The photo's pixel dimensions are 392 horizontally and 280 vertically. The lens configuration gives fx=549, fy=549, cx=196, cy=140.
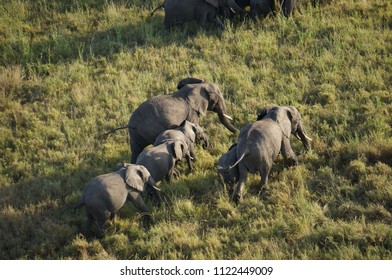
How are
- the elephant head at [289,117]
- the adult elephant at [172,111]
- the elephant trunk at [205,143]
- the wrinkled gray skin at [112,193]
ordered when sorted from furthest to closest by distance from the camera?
the elephant trunk at [205,143], the adult elephant at [172,111], the elephant head at [289,117], the wrinkled gray skin at [112,193]

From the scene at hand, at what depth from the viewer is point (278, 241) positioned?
26.6ft

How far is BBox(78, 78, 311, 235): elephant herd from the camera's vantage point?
27.9 feet

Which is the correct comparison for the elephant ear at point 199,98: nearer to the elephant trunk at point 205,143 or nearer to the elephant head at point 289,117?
the elephant trunk at point 205,143

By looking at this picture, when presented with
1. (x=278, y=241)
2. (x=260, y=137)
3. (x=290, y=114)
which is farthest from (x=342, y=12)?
(x=278, y=241)

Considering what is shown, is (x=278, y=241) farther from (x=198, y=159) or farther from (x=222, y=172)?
(x=198, y=159)

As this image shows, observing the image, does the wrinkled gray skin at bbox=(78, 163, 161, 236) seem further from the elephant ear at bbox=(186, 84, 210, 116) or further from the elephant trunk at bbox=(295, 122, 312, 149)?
the elephant trunk at bbox=(295, 122, 312, 149)

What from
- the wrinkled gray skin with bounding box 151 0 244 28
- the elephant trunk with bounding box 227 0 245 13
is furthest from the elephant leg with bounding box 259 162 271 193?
the elephant trunk with bounding box 227 0 245 13

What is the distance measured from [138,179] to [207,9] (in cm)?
→ 810

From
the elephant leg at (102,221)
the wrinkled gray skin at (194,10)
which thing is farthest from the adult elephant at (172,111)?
the wrinkled gray skin at (194,10)

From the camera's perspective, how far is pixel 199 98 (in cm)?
1104

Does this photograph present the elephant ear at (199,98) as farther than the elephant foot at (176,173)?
Yes

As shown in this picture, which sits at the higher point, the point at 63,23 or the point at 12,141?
the point at 63,23

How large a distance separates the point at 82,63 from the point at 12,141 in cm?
370

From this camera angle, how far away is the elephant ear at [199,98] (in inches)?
429
